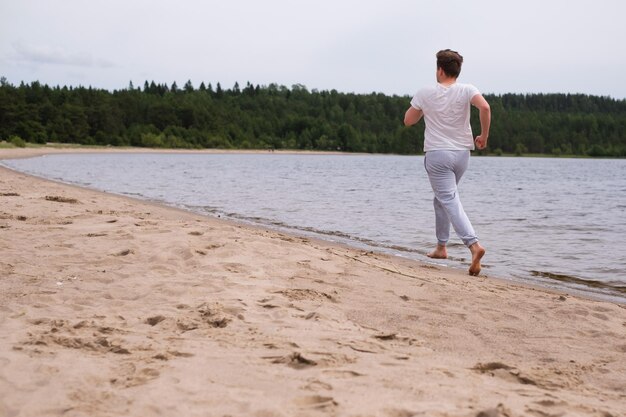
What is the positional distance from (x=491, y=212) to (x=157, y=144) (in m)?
100

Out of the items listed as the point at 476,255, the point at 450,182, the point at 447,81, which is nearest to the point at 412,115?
the point at 447,81

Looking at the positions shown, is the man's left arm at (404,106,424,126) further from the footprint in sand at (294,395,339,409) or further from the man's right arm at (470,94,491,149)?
the footprint in sand at (294,395,339,409)

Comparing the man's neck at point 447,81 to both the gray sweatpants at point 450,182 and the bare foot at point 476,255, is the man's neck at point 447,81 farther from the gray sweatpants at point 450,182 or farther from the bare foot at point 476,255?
the bare foot at point 476,255

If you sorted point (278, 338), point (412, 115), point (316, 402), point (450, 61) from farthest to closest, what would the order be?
point (412, 115) < point (450, 61) < point (278, 338) < point (316, 402)

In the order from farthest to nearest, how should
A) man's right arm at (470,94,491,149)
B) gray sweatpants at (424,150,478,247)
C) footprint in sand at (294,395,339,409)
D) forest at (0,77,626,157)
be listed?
forest at (0,77,626,157) < gray sweatpants at (424,150,478,247) < man's right arm at (470,94,491,149) < footprint in sand at (294,395,339,409)

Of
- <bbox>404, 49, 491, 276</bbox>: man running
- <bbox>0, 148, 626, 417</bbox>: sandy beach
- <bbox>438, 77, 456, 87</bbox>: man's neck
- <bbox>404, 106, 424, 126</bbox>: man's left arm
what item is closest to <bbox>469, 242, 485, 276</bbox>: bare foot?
<bbox>404, 49, 491, 276</bbox>: man running

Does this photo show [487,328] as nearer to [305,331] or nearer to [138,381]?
[305,331]

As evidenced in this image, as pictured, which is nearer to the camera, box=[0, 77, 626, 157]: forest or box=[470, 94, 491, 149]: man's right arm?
box=[470, 94, 491, 149]: man's right arm

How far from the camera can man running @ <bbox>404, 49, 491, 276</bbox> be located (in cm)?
666

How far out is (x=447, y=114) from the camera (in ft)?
22.1

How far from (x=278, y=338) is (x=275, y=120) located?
141731mm

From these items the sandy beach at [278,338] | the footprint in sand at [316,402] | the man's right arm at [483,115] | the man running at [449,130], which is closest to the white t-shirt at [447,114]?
the man running at [449,130]

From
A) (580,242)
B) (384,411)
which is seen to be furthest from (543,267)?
(384,411)

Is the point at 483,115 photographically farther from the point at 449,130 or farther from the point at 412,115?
the point at 412,115
